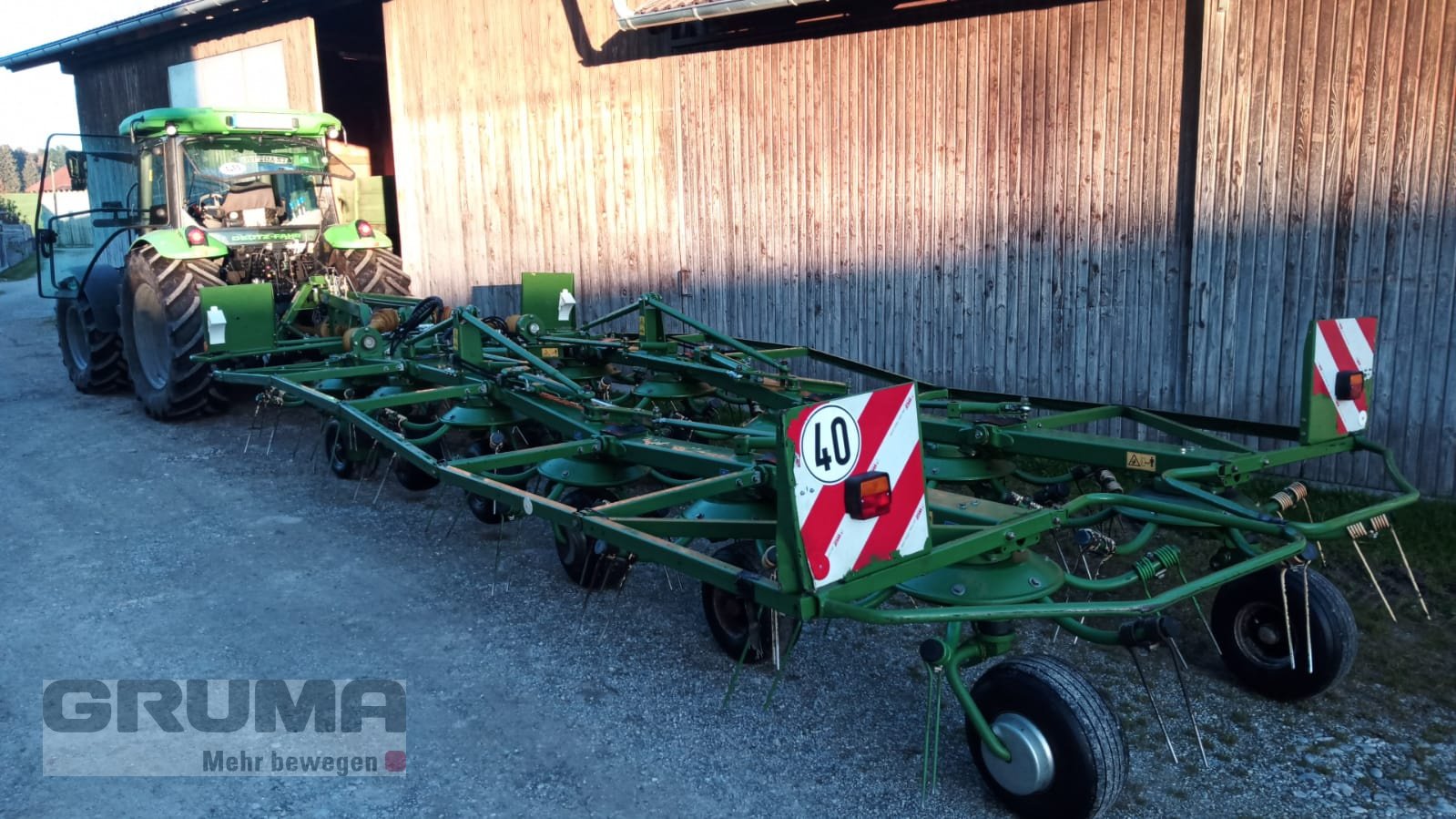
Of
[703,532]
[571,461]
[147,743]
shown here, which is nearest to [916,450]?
[703,532]

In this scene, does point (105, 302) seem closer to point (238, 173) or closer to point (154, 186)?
point (154, 186)

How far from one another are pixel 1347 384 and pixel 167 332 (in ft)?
24.1

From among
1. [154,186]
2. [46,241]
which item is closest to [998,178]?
[154,186]

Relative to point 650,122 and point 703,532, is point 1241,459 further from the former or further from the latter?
point 650,122

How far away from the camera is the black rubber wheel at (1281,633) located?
339cm

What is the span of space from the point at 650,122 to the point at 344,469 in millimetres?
3666

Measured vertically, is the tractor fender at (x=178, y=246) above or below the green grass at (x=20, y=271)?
above

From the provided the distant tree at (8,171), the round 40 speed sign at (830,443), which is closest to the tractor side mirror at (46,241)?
the round 40 speed sign at (830,443)

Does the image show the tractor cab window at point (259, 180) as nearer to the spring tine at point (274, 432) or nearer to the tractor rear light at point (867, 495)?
the spring tine at point (274, 432)

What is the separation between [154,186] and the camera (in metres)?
8.44

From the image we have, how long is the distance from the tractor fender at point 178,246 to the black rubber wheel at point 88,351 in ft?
4.47

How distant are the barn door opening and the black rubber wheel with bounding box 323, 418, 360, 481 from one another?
655 cm

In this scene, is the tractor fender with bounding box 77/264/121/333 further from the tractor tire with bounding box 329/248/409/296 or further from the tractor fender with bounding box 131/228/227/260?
the tractor tire with bounding box 329/248/409/296

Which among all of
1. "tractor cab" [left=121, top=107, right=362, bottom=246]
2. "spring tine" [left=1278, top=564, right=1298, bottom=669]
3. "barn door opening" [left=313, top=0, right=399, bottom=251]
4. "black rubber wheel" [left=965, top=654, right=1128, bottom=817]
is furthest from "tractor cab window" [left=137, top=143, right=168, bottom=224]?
"spring tine" [left=1278, top=564, right=1298, bottom=669]
